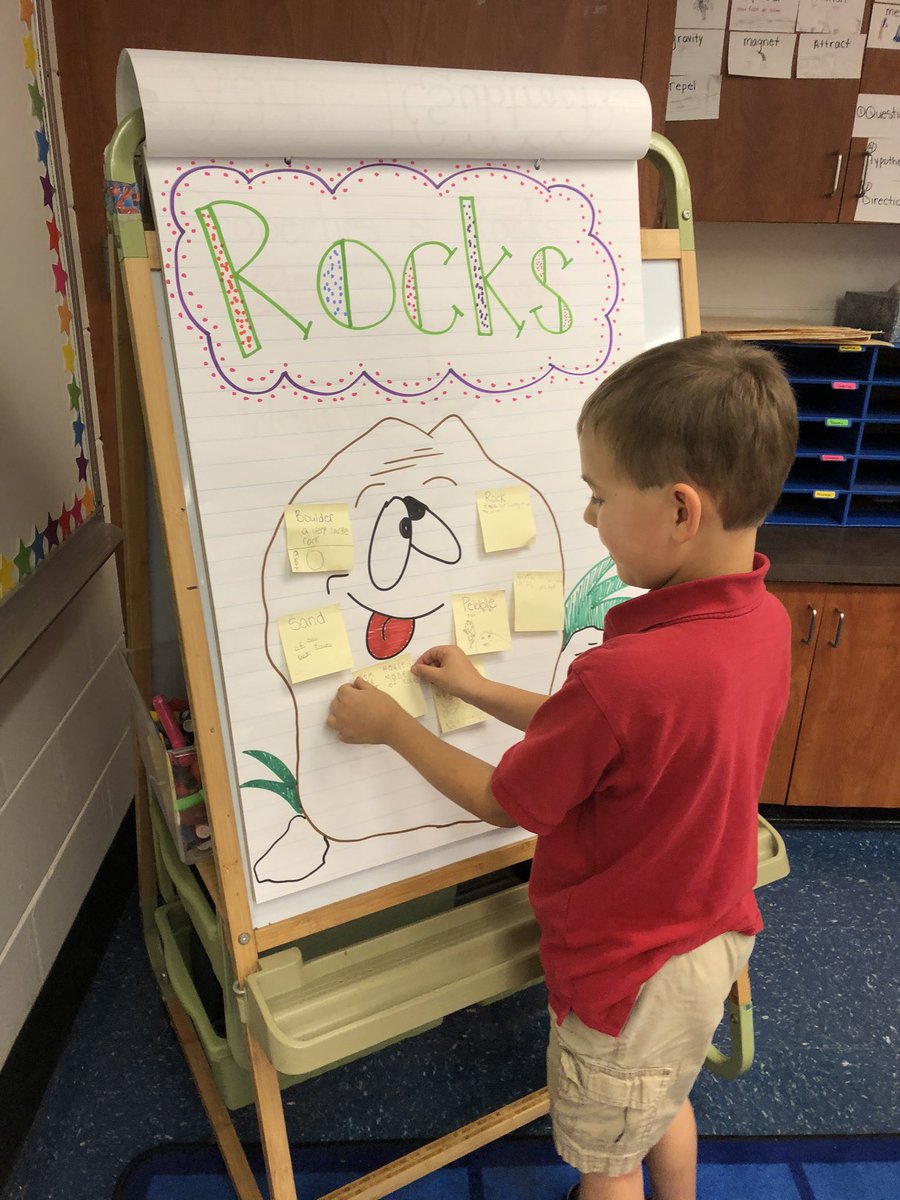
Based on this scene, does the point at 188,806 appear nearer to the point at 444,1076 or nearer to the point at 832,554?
the point at 444,1076

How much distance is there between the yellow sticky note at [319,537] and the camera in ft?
3.13

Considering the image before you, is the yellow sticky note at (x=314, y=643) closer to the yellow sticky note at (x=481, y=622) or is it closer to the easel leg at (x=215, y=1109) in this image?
the yellow sticky note at (x=481, y=622)

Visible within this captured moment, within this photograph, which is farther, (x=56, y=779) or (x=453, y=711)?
(x=56, y=779)

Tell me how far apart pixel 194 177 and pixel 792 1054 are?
5.65ft

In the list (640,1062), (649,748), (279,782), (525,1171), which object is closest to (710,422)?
(649,748)

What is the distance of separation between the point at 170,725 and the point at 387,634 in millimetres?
320

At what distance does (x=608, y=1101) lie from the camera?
0.96 meters

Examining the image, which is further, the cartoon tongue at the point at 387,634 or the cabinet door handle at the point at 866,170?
the cabinet door handle at the point at 866,170

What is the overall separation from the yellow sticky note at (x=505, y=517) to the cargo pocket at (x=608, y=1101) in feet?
2.07

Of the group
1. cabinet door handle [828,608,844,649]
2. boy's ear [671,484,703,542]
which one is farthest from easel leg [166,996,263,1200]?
cabinet door handle [828,608,844,649]

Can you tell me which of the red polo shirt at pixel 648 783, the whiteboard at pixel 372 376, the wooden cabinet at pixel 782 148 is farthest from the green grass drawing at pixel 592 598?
the wooden cabinet at pixel 782 148

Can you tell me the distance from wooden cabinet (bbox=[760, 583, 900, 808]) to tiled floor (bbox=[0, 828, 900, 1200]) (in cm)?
40

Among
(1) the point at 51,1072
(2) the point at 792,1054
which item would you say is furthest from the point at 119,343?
(2) the point at 792,1054

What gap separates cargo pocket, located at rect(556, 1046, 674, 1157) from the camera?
0.96 m
